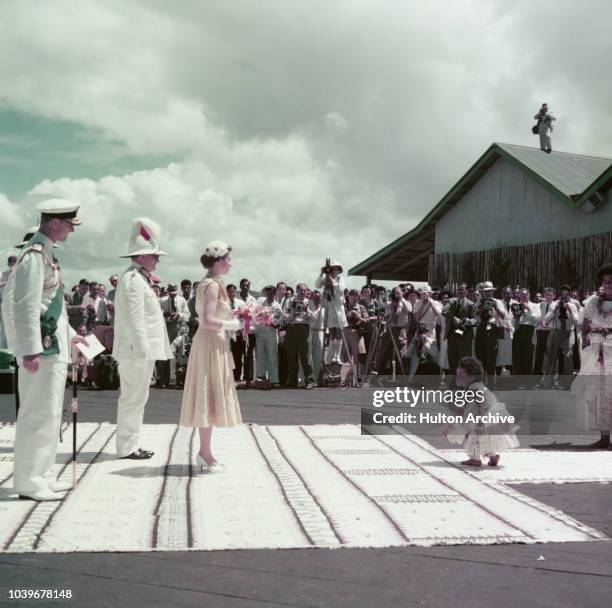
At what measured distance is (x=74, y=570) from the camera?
4.07 meters

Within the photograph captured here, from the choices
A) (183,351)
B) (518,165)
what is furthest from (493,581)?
(518,165)

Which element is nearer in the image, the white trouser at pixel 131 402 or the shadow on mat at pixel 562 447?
the white trouser at pixel 131 402

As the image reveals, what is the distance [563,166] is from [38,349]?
27.4 meters

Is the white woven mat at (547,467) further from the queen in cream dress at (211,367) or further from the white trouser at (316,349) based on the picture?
the white trouser at (316,349)

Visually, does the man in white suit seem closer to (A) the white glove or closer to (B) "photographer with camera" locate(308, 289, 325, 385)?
(A) the white glove

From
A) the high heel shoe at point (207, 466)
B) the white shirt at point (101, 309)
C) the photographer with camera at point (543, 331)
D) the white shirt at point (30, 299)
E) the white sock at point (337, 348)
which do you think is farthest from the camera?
the white shirt at point (101, 309)

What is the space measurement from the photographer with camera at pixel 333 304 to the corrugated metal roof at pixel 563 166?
1330 cm

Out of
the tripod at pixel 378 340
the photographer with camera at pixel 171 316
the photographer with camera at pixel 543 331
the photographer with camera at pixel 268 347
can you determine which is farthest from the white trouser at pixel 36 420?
the photographer with camera at pixel 543 331

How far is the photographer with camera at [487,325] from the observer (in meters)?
15.6

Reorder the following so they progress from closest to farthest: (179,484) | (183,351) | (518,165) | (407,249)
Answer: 1. (179,484)
2. (183,351)
3. (518,165)
4. (407,249)

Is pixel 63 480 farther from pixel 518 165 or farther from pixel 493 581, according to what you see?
pixel 518 165

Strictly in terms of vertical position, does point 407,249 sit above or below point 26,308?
above

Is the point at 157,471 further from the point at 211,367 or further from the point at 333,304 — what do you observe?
the point at 333,304

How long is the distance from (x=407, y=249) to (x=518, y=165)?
25.6ft
